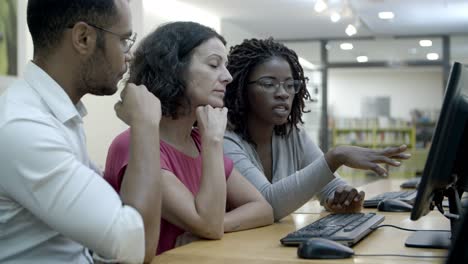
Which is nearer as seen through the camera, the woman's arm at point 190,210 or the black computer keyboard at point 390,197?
the woman's arm at point 190,210

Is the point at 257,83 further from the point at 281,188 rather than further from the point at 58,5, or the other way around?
the point at 58,5

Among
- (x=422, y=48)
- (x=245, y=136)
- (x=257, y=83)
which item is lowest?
(x=245, y=136)

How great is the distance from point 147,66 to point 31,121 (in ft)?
2.42

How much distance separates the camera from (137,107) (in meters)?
1.37

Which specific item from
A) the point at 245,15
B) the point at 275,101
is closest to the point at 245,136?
the point at 275,101

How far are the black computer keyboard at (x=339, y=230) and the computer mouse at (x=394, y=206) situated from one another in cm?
36

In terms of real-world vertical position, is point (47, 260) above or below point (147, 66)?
below

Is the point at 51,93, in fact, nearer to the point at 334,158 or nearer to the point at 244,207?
the point at 244,207

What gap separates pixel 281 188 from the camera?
76.6 inches

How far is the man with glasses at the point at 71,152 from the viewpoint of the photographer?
1.10m

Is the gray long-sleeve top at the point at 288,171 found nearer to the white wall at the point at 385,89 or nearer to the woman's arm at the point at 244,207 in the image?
the woman's arm at the point at 244,207

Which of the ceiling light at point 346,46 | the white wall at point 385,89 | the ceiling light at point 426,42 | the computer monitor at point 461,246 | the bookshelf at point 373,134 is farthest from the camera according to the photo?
the white wall at point 385,89

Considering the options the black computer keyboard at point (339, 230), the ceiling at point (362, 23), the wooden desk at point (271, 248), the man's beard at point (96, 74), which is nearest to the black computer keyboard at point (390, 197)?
the wooden desk at point (271, 248)

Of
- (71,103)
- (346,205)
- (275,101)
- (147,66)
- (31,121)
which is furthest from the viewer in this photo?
(275,101)
